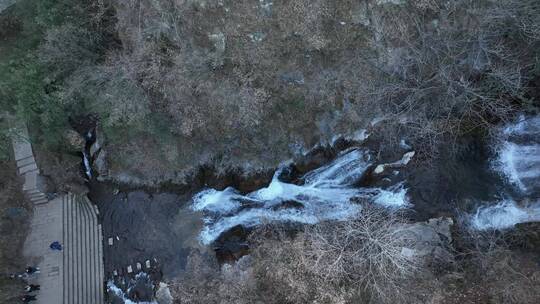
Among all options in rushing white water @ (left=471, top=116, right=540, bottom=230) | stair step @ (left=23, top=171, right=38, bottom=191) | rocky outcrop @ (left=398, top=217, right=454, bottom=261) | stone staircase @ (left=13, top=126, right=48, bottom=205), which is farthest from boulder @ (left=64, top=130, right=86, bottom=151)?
rushing white water @ (left=471, top=116, right=540, bottom=230)

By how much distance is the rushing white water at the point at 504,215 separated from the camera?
1866cm

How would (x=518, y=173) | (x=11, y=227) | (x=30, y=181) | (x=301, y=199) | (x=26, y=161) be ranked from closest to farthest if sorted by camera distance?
(x=518, y=173)
(x=11, y=227)
(x=301, y=199)
(x=30, y=181)
(x=26, y=161)

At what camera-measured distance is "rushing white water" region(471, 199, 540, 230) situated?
61.2 ft

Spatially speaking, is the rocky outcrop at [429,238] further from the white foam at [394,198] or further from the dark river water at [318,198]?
the white foam at [394,198]

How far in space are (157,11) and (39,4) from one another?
15.8 feet

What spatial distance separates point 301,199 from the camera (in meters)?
20.9

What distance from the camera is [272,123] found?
65.7 ft

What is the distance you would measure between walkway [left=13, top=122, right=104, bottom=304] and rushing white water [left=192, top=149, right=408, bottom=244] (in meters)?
5.62

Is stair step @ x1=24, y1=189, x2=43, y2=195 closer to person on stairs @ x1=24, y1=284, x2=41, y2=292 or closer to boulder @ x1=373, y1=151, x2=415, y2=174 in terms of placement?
person on stairs @ x1=24, y1=284, x2=41, y2=292

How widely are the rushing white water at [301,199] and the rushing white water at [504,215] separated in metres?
3.40

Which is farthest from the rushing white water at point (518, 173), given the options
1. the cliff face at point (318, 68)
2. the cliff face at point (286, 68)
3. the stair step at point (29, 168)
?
the stair step at point (29, 168)

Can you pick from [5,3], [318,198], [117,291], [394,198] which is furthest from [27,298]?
[394,198]

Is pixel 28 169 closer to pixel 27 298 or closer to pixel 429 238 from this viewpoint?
pixel 27 298

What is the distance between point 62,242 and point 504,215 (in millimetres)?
20905
